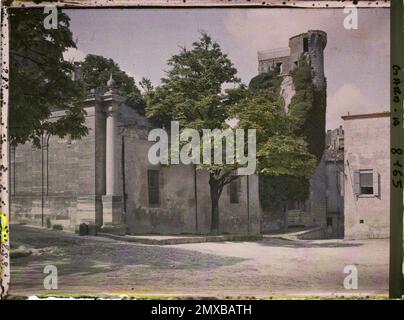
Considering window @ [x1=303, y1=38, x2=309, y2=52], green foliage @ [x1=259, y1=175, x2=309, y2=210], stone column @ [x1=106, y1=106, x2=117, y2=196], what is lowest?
green foliage @ [x1=259, y1=175, x2=309, y2=210]

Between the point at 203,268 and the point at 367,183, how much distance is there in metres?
2.93

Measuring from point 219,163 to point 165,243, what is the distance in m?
1.59

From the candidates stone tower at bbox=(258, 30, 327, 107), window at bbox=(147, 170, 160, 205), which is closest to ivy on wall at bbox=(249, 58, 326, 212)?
stone tower at bbox=(258, 30, 327, 107)

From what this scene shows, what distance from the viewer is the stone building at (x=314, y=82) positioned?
27.4 ft

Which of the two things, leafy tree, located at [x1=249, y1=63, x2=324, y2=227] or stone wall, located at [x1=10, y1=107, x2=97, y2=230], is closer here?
leafy tree, located at [x1=249, y1=63, x2=324, y2=227]

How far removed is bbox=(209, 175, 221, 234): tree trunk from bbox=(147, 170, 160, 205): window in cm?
91

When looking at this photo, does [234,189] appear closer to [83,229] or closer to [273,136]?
[273,136]

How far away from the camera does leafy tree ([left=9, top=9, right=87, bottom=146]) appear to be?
8391 millimetres

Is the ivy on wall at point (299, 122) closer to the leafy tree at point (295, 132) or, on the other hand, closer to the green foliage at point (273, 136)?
the leafy tree at point (295, 132)

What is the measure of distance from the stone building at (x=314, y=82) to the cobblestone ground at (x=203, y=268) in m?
0.71

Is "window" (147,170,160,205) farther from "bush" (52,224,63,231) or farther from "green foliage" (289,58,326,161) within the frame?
"green foliage" (289,58,326,161)

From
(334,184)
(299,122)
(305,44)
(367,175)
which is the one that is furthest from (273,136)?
(367,175)

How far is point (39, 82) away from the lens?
29.4ft

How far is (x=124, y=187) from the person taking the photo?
9.62 m
